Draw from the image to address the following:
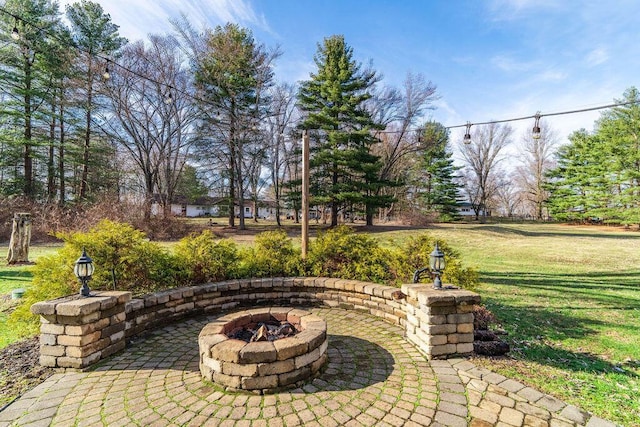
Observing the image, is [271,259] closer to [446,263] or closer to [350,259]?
[350,259]

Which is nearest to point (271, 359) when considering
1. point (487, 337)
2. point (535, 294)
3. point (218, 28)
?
point (487, 337)

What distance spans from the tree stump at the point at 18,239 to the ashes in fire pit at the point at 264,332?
310 inches

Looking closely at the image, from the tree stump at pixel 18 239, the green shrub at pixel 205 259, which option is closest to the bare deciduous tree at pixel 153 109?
the tree stump at pixel 18 239

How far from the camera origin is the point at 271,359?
2.38m

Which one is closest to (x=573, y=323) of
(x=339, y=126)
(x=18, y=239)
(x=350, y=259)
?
(x=350, y=259)

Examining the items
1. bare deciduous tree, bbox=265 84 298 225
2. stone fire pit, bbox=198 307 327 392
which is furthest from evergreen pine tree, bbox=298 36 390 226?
stone fire pit, bbox=198 307 327 392

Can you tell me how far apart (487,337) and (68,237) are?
5.24 meters

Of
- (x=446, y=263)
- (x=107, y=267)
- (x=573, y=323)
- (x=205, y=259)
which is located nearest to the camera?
(x=107, y=267)

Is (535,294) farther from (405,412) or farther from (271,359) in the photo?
(271,359)

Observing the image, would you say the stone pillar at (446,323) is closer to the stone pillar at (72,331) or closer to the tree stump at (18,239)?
the stone pillar at (72,331)

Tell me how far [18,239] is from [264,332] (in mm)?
8312

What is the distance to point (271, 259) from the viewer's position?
5.08 meters

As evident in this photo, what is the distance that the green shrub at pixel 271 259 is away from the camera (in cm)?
499

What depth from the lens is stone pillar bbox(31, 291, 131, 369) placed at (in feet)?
8.79
